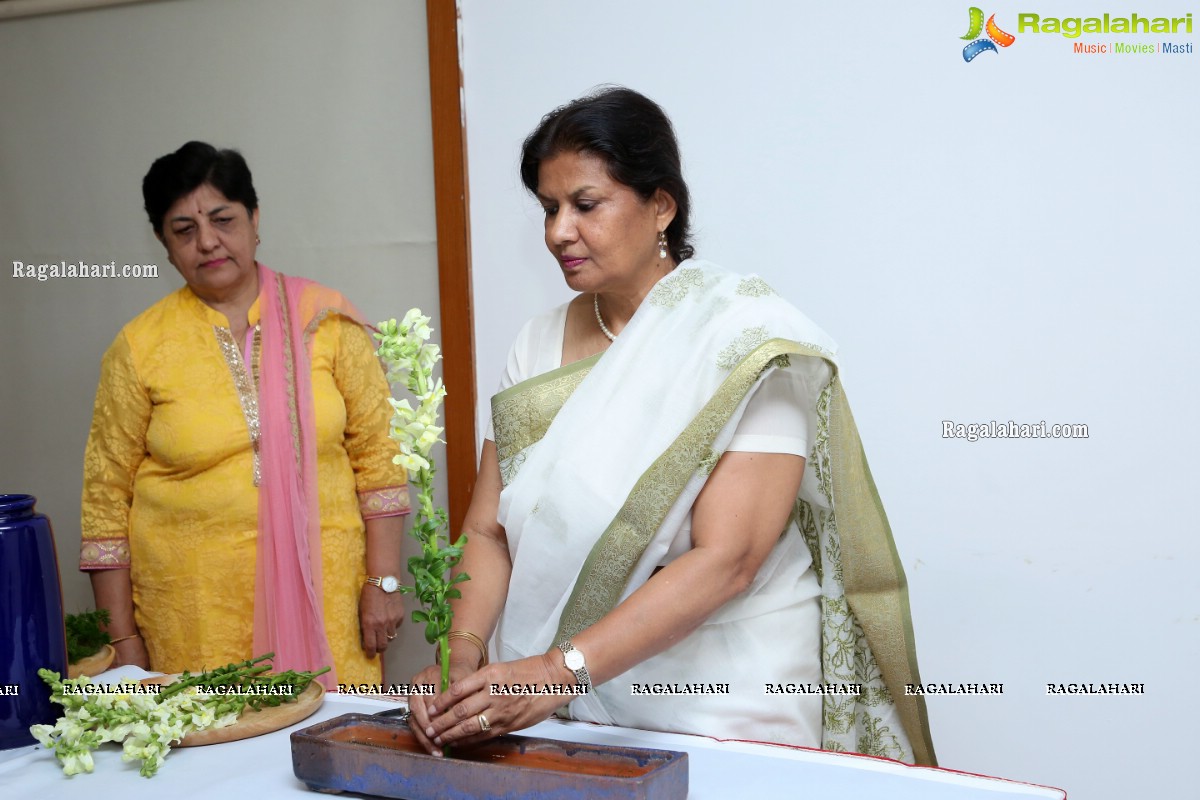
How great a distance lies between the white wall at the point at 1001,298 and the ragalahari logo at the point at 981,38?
0.02m

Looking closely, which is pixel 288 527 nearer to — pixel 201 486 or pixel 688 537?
pixel 201 486

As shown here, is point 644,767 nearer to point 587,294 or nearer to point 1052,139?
point 587,294

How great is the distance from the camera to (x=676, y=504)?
5.45ft

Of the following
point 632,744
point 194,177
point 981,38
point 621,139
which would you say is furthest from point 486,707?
point 194,177

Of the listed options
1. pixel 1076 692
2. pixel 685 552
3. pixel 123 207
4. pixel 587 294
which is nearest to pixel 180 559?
pixel 123 207

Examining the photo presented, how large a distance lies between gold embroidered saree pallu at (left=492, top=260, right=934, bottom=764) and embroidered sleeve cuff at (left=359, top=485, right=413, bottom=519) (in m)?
1.06

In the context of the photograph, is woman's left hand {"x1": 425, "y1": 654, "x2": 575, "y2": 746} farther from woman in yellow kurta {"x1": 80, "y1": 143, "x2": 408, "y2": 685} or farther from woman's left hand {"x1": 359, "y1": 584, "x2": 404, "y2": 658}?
woman's left hand {"x1": 359, "y1": 584, "x2": 404, "y2": 658}

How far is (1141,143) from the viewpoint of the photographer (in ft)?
8.02

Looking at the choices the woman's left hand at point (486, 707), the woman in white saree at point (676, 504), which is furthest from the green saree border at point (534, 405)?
the woman's left hand at point (486, 707)

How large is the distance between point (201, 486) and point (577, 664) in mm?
1563

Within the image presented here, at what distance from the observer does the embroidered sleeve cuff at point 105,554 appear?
2746 mm

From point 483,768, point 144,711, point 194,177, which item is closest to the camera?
point 483,768

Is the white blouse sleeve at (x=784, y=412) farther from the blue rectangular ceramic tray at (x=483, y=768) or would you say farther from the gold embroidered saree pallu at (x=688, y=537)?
the blue rectangular ceramic tray at (x=483, y=768)

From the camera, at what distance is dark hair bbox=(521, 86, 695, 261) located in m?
1.80
